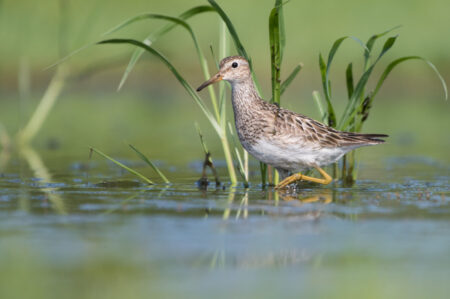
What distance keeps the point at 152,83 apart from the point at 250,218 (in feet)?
55.0

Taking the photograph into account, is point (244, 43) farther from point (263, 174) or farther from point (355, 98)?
point (355, 98)

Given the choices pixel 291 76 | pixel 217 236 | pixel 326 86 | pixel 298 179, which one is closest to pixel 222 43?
pixel 291 76

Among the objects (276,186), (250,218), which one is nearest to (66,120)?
(276,186)

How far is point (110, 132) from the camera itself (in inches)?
599

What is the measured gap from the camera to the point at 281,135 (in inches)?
322

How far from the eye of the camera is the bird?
8180 mm

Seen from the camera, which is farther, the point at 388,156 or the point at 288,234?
the point at 388,156

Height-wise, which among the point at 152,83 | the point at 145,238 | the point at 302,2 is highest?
the point at 302,2

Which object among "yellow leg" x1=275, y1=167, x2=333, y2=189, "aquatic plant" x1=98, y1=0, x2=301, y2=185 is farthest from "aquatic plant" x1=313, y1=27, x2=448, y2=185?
"yellow leg" x1=275, y1=167, x2=333, y2=189

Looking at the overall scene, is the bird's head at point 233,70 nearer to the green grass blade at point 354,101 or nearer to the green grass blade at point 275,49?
the green grass blade at point 275,49

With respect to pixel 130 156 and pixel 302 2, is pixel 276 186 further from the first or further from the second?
pixel 302 2

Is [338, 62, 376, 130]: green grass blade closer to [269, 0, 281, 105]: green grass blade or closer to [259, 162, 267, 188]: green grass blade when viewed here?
[269, 0, 281, 105]: green grass blade

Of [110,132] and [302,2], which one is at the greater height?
[302,2]

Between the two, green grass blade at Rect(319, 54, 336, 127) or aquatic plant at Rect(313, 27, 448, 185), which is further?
green grass blade at Rect(319, 54, 336, 127)
